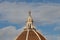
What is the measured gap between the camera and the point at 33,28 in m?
111

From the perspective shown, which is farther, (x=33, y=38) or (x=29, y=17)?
(x=29, y=17)

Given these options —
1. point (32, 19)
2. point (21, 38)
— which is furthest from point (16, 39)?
point (32, 19)

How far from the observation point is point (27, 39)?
107 m

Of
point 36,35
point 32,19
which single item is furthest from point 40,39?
point 32,19

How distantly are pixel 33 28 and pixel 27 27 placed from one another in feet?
5.53

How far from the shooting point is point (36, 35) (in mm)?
107812

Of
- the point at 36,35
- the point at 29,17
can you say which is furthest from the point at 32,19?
the point at 36,35

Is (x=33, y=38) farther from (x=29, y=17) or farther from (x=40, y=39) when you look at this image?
(x=29, y=17)

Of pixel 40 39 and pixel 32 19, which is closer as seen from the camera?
pixel 40 39

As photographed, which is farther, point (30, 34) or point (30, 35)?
point (30, 34)

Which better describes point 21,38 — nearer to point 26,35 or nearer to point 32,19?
point 26,35

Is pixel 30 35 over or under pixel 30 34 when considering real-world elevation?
under

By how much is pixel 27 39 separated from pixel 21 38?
187 centimetres

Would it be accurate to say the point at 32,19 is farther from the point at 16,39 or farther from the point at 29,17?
the point at 16,39
